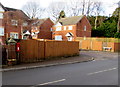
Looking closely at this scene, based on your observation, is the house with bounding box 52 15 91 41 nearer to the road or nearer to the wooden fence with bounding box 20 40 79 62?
the wooden fence with bounding box 20 40 79 62

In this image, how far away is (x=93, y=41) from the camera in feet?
109

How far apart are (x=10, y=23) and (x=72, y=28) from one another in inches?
773

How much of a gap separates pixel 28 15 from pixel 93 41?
19.1 metres

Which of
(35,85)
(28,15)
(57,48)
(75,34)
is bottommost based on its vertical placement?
(35,85)

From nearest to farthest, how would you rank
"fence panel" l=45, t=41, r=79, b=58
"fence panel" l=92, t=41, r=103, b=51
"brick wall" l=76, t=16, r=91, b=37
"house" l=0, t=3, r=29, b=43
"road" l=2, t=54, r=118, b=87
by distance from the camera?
1. "road" l=2, t=54, r=118, b=87
2. "fence panel" l=45, t=41, r=79, b=58
3. "fence panel" l=92, t=41, r=103, b=51
4. "house" l=0, t=3, r=29, b=43
5. "brick wall" l=76, t=16, r=91, b=37

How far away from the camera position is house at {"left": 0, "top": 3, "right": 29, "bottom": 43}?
1379 inches

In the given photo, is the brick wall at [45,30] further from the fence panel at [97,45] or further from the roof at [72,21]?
the fence panel at [97,45]

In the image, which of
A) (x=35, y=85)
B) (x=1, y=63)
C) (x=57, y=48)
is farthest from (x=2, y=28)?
(x=35, y=85)

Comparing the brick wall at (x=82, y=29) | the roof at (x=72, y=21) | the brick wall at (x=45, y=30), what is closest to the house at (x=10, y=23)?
the brick wall at (x=45, y=30)

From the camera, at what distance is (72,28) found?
1919 inches

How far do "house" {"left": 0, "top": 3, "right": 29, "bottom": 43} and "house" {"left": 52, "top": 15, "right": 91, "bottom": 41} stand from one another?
50.0 feet

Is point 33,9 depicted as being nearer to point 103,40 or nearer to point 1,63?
point 103,40

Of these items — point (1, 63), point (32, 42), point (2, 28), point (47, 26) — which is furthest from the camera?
point (47, 26)

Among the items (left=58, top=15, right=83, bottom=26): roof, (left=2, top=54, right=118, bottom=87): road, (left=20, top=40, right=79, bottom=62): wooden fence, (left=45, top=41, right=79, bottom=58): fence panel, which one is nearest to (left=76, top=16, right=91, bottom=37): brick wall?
(left=58, top=15, right=83, bottom=26): roof
